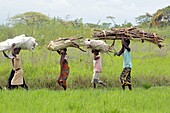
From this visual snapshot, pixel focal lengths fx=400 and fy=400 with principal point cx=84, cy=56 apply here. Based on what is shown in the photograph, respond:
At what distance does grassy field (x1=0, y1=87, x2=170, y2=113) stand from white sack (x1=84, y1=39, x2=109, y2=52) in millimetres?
2030

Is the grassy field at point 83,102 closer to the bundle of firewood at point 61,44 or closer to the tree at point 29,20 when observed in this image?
the bundle of firewood at point 61,44

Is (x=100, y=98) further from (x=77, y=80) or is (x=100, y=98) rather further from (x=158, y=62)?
(x=158, y=62)

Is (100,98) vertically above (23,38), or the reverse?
(23,38)

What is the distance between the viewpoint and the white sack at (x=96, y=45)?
1053 centimetres

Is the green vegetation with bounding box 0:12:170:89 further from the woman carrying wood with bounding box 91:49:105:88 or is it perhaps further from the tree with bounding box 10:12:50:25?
the woman carrying wood with bounding box 91:49:105:88

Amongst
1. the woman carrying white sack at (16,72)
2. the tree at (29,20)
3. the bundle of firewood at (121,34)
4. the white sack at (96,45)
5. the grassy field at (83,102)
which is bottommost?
the grassy field at (83,102)

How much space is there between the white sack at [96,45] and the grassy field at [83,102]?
2030 mm

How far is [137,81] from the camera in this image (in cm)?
1227

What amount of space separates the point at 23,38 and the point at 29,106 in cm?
327

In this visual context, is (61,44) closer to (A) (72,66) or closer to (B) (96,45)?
(B) (96,45)

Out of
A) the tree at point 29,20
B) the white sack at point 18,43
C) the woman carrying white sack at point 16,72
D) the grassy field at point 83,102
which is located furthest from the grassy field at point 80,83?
the white sack at point 18,43

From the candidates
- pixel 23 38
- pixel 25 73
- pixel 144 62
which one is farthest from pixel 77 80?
pixel 144 62

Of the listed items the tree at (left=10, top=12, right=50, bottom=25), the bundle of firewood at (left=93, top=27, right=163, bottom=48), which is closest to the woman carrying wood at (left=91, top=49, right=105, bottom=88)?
Result: the bundle of firewood at (left=93, top=27, right=163, bottom=48)

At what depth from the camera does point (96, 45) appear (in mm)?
10633
